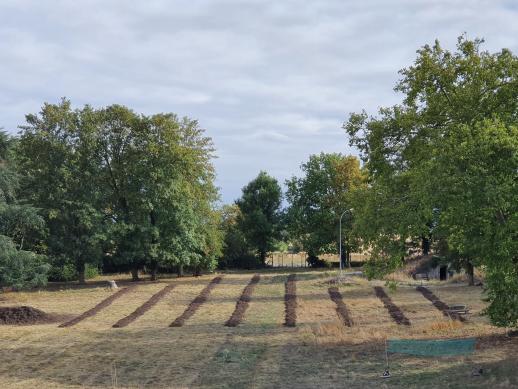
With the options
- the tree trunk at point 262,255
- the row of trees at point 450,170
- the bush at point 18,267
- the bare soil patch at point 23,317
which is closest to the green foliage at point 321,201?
the tree trunk at point 262,255

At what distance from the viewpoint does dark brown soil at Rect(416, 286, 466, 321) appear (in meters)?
27.9

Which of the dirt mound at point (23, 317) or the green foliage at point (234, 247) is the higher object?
the green foliage at point (234, 247)

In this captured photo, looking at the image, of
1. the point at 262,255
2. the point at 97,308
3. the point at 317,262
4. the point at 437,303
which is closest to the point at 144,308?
the point at 97,308

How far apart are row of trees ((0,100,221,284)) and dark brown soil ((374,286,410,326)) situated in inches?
697

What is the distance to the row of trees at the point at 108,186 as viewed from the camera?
1815 inches

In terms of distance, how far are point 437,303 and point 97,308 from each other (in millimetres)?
20682

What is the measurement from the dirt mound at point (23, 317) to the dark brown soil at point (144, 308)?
3.93 m

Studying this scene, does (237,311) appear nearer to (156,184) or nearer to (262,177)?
(156,184)

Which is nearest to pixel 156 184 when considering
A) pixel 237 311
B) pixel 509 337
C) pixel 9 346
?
pixel 237 311

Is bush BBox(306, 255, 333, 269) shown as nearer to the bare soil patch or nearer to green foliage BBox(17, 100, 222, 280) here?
green foliage BBox(17, 100, 222, 280)

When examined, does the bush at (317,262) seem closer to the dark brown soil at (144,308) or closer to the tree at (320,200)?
the tree at (320,200)

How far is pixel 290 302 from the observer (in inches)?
1431

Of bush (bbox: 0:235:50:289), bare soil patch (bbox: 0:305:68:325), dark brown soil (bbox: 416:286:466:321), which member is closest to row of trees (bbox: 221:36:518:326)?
dark brown soil (bbox: 416:286:466:321)

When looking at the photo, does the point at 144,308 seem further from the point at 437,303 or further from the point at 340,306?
the point at 437,303
